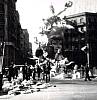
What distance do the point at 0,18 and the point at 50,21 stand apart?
35.1 ft

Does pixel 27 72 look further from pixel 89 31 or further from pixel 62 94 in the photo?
pixel 89 31

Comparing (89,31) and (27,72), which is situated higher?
(89,31)

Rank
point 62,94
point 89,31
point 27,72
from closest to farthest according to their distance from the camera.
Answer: point 62,94 → point 27,72 → point 89,31

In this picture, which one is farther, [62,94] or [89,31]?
[89,31]

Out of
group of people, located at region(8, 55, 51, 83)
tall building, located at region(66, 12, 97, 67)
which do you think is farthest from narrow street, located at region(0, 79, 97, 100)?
tall building, located at region(66, 12, 97, 67)

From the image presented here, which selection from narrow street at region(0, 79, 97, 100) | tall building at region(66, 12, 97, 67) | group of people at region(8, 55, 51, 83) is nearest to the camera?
narrow street at region(0, 79, 97, 100)

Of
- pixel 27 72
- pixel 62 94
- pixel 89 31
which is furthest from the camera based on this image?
pixel 89 31

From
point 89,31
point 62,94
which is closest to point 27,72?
point 62,94

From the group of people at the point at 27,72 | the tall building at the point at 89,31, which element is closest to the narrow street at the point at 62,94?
the group of people at the point at 27,72

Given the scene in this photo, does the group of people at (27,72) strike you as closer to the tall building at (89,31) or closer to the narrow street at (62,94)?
the narrow street at (62,94)

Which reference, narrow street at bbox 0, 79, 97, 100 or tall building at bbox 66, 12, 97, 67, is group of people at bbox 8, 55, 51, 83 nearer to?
narrow street at bbox 0, 79, 97, 100

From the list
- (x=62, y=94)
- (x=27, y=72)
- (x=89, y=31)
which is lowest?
(x=62, y=94)

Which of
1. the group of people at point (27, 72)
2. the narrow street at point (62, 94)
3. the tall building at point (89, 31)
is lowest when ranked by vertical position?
the narrow street at point (62, 94)

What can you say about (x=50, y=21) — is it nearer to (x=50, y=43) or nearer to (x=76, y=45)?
(x=50, y=43)
